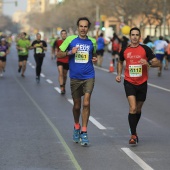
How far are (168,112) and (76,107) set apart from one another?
479cm

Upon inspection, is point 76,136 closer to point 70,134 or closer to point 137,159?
point 70,134

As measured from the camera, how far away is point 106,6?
261 feet

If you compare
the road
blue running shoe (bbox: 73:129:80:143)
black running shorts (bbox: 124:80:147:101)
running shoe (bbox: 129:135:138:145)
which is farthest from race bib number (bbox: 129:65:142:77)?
blue running shoe (bbox: 73:129:80:143)

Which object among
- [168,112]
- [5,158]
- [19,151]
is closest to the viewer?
[5,158]

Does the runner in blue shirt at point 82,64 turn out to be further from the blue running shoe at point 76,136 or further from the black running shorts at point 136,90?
the black running shorts at point 136,90

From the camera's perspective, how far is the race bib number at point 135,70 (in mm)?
10062

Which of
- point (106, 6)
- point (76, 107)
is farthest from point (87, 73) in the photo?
point (106, 6)

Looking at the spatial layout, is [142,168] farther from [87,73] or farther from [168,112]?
[168,112]

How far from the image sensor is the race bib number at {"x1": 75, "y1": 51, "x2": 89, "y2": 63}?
32.8ft

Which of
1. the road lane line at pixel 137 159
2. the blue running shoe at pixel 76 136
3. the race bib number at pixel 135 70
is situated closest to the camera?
the road lane line at pixel 137 159

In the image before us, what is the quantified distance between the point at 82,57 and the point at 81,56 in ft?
0.07

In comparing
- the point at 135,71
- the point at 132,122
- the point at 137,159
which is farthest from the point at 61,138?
the point at 137,159

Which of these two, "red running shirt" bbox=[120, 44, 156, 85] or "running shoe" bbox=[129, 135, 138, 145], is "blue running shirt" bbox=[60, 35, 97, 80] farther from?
"running shoe" bbox=[129, 135, 138, 145]


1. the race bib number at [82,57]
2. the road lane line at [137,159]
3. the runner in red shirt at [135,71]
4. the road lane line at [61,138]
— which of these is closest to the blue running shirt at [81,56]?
the race bib number at [82,57]
